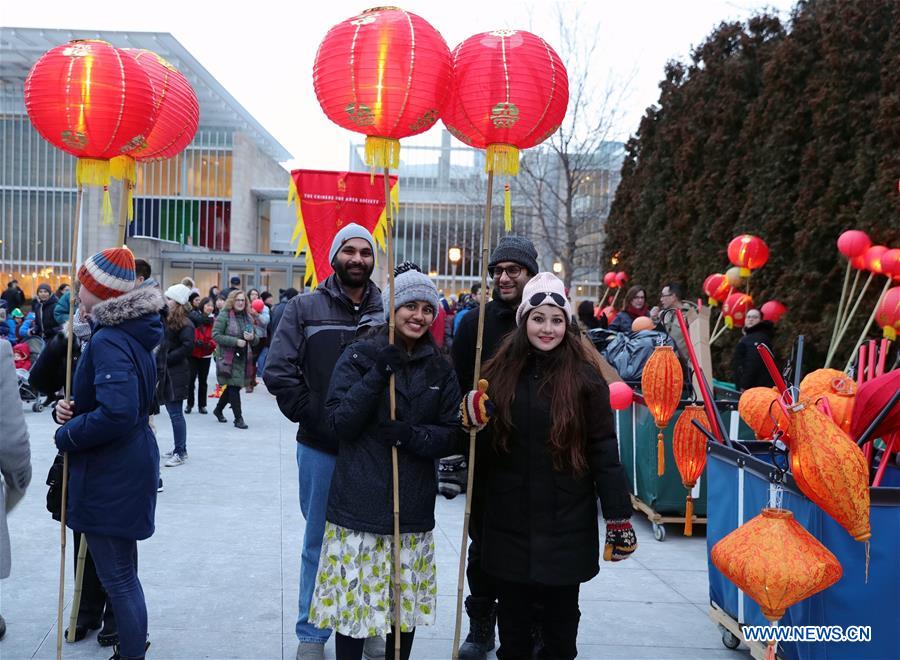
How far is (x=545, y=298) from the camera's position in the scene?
3.17 metres

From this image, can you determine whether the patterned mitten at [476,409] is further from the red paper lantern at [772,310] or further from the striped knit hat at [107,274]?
the red paper lantern at [772,310]

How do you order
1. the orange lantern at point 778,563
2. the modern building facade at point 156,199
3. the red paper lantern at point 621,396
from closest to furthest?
1. the orange lantern at point 778,563
2. the red paper lantern at point 621,396
3. the modern building facade at point 156,199

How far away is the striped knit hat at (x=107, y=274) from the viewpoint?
10.6 feet

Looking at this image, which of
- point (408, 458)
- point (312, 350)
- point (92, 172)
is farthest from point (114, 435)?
point (92, 172)

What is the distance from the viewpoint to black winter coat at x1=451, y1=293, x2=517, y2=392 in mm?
4043

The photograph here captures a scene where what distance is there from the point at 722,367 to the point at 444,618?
8.81 meters

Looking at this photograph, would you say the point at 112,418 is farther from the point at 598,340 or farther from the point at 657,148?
the point at 657,148

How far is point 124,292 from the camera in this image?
3277 mm

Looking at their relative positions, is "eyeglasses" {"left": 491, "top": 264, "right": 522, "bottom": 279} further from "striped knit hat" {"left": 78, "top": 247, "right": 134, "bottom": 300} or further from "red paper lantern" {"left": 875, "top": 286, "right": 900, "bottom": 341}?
"red paper lantern" {"left": 875, "top": 286, "right": 900, "bottom": 341}

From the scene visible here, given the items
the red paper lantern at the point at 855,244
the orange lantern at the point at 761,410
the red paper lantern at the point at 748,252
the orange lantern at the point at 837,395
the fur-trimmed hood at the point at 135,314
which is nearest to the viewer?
the fur-trimmed hood at the point at 135,314

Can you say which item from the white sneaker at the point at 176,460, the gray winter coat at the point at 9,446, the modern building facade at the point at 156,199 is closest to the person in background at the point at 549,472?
the gray winter coat at the point at 9,446

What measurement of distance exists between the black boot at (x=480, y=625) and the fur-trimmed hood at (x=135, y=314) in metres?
2.05

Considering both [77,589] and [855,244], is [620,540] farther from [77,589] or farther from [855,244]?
[855,244]

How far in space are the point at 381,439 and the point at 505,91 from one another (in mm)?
1575
